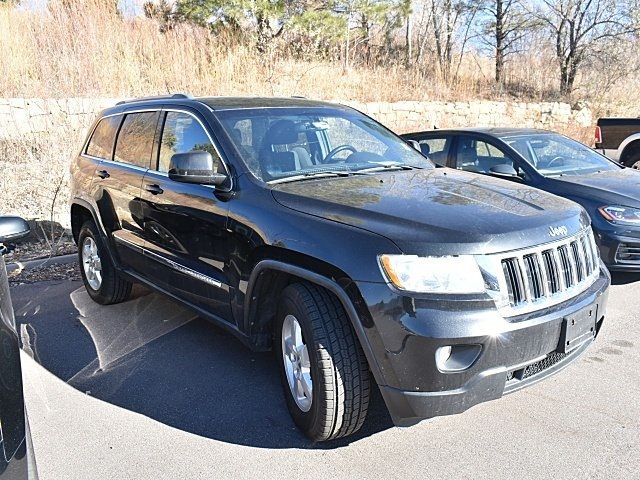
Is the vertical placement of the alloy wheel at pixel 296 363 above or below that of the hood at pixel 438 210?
below

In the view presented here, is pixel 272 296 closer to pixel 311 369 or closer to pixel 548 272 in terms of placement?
pixel 311 369

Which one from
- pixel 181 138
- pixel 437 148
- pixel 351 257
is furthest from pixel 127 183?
pixel 437 148

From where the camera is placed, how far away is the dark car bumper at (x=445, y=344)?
2484mm

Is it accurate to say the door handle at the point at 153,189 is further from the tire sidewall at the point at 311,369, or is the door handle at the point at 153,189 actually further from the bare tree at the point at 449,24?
the bare tree at the point at 449,24

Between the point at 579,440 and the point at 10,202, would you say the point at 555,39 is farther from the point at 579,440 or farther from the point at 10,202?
the point at 579,440

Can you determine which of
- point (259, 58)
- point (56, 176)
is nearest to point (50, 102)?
point (56, 176)

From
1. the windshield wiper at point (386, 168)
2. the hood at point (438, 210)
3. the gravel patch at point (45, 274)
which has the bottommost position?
the gravel patch at point (45, 274)

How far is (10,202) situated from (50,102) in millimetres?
2934

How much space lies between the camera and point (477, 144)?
22.9ft

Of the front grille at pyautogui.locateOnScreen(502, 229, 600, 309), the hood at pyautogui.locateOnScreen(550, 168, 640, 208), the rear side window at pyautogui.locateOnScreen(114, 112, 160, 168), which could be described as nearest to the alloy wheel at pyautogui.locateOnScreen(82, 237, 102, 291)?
the rear side window at pyautogui.locateOnScreen(114, 112, 160, 168)

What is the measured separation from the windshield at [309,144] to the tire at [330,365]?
91cm

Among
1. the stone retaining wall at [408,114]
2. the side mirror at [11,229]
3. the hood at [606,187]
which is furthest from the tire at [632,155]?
the side mirror at [11,229]

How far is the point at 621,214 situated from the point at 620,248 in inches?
12.8

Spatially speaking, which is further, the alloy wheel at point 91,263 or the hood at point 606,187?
the hood at point 606,187
